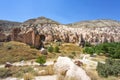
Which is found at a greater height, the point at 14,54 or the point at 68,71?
the point at 68,71

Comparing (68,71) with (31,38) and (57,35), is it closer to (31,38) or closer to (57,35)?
(31,38)

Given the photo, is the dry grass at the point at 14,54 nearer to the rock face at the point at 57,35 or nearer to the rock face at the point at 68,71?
the rock face at the point at 57,35

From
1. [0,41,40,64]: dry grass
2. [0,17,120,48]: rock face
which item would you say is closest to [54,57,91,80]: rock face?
[0,41,40,64]: dry grass

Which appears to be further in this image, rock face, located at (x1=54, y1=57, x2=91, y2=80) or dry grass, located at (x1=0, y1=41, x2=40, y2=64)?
dry grass, located at (x1=0, y1=41, x2=40, y2=64)

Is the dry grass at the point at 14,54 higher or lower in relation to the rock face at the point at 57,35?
lower

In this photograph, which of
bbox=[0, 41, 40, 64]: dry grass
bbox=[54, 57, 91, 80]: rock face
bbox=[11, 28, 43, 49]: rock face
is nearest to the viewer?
bbox=[54, 57, 91, 80]: rock face

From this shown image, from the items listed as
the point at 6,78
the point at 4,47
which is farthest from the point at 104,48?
the point at 6,78

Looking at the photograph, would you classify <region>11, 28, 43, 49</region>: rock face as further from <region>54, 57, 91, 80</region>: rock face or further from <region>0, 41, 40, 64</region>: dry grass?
<region>54, 57, 91, 80</region>: rock face

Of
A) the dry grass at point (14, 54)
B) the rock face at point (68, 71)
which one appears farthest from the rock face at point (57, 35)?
the rock face at point (68, 71)

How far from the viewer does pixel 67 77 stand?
1189cm

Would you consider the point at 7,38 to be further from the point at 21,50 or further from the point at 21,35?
the point at 21,50

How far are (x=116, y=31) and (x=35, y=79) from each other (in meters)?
153

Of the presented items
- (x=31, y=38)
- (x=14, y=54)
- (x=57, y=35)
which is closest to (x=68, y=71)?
(x=14, y=54)

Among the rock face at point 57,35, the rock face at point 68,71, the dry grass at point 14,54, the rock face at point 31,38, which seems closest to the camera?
the rock face at point 68,71
